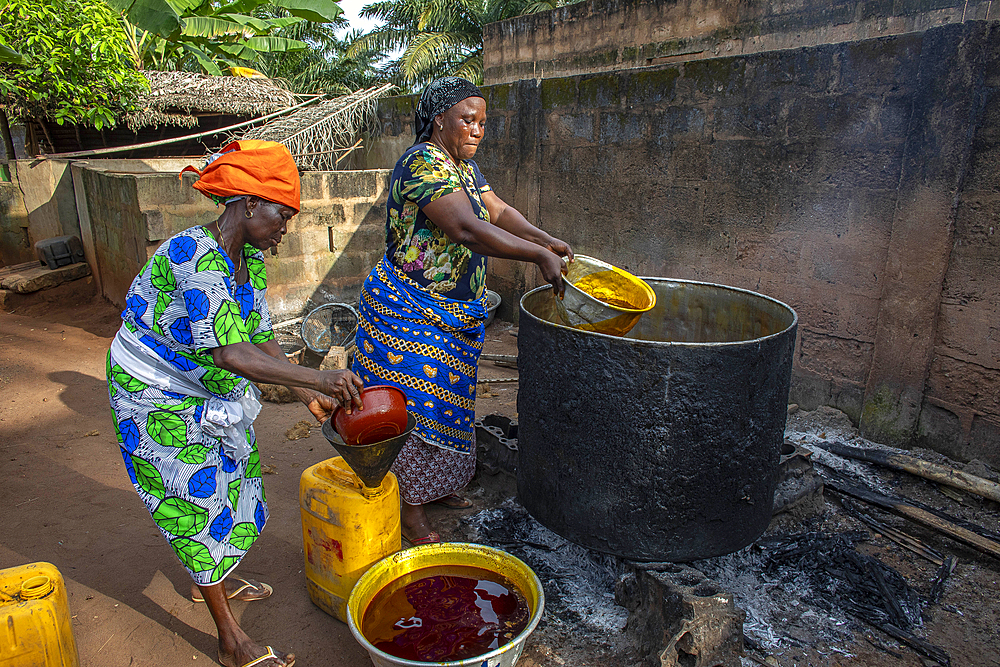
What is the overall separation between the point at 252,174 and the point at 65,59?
7134 millimetres

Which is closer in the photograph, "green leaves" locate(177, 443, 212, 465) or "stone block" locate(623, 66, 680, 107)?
"green leaves" locate(177, 443, 212, 465)

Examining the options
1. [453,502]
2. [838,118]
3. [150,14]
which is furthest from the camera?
[150,14]

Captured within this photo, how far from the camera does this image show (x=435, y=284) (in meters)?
2.63

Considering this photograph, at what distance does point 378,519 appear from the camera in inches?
91.6

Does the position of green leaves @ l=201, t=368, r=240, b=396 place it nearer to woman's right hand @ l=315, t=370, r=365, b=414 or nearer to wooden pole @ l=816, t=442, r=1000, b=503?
woman's right hand @ l=315, t=370, r=365, b=414

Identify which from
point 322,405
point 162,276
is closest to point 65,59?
point 162,276

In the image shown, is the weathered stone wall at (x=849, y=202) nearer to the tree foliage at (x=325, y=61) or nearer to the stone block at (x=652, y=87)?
the stone block at (x=652, y=87)

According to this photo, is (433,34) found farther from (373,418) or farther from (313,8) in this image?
(373,418)

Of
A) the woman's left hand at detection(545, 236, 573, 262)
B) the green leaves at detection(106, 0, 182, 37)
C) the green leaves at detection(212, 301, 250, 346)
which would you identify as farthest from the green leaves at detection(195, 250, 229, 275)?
the green leaves at detection(106, 0, 182, 37)

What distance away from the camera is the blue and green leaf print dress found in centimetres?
191

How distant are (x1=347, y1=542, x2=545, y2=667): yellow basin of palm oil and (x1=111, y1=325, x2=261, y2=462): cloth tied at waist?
2.20 ft

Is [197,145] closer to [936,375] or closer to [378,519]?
[378,519]

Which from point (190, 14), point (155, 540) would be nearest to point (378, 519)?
point (155, 540)

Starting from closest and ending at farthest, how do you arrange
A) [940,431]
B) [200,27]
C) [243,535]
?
[243,535]
[940,431]
[200,27]
